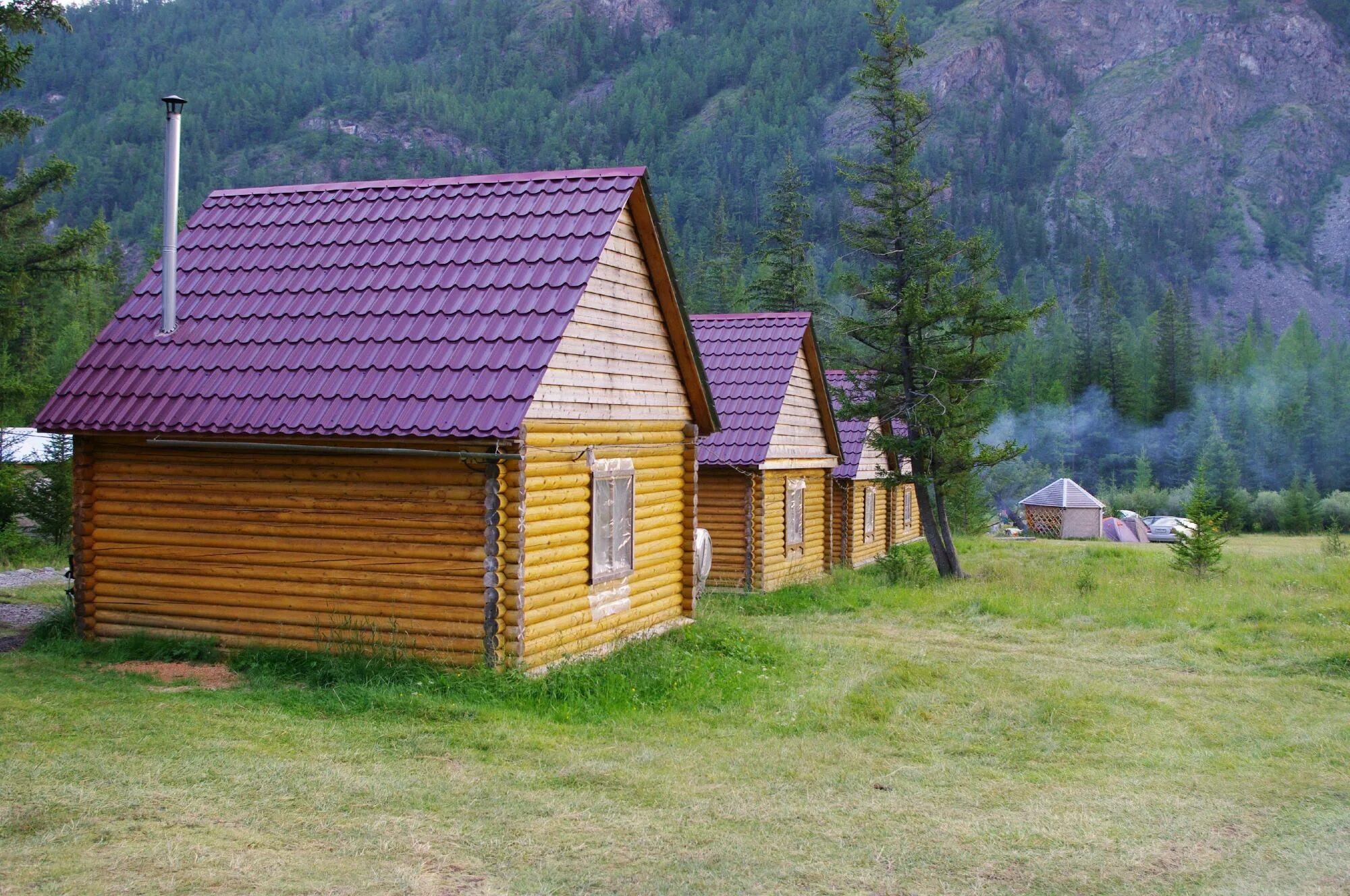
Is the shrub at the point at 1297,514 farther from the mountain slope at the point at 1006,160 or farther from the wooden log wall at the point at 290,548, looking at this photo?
the mountain slope at the point at 1006,160

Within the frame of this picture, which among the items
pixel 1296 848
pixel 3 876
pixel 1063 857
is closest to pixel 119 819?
pixel 3 876

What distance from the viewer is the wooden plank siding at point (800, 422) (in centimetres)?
2295

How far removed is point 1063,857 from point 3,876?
247 inches

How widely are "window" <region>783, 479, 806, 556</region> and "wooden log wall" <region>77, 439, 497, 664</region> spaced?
13.5 meters

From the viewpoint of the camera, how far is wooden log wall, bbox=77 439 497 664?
36.8 feet

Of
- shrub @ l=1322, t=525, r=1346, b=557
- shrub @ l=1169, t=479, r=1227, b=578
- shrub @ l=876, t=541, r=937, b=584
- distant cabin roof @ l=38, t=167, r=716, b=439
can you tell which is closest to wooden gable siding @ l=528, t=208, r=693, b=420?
distant cabin roof @ l=38, t=167, r=716, b=439

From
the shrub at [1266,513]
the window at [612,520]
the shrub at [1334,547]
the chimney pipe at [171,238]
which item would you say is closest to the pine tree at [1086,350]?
the shrub at [1266,513]

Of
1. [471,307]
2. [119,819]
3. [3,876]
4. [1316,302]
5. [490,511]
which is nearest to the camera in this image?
[3,876]

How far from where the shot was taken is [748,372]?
23.4m

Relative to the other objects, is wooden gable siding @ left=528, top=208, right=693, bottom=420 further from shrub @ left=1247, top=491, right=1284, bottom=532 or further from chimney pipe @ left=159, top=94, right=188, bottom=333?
shrub @ left=1247, top=491, right=1284, bottom=532

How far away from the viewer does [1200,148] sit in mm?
190250

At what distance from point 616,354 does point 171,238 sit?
5.45m

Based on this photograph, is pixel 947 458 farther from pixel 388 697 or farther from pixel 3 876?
pixel 3 876

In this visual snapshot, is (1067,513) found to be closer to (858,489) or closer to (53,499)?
(858,489)
